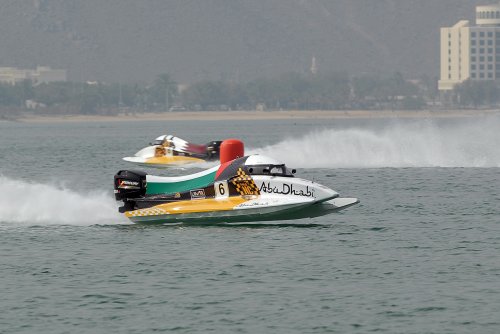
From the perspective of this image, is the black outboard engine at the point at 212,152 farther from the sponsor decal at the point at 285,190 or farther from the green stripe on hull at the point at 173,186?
the sponsor decal at the point at 285,190

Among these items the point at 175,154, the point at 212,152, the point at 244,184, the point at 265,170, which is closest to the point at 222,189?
the point at 244,184

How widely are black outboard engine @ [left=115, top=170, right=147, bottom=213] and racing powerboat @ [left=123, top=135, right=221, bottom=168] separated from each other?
32199 millimetres

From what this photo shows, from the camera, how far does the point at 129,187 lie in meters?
37.7

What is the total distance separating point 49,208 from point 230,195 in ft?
22.2

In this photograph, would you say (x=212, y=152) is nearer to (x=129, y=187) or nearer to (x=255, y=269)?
(x=129, y=187)

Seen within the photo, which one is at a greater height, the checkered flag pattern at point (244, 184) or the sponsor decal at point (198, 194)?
the checkered flag pattern at point (244, 184)

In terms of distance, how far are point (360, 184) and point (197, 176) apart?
67.4 feet

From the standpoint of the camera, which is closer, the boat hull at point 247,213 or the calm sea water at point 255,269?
the calm sea water at point 255,269

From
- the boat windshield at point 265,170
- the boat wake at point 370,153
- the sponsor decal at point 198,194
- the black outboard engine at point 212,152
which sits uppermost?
the boat windshield at point 265,170

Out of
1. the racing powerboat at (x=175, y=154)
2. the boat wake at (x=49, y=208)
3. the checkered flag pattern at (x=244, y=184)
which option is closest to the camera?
Answer: the checkered flag pattern at (x=244, y=184)

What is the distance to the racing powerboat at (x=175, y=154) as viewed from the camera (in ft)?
231

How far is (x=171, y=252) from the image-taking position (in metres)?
33.8

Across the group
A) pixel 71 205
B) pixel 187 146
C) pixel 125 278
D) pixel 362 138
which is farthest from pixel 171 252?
pixel 362 138

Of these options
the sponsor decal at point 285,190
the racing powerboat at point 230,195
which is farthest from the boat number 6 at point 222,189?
the sponsor decal at point 285,190
